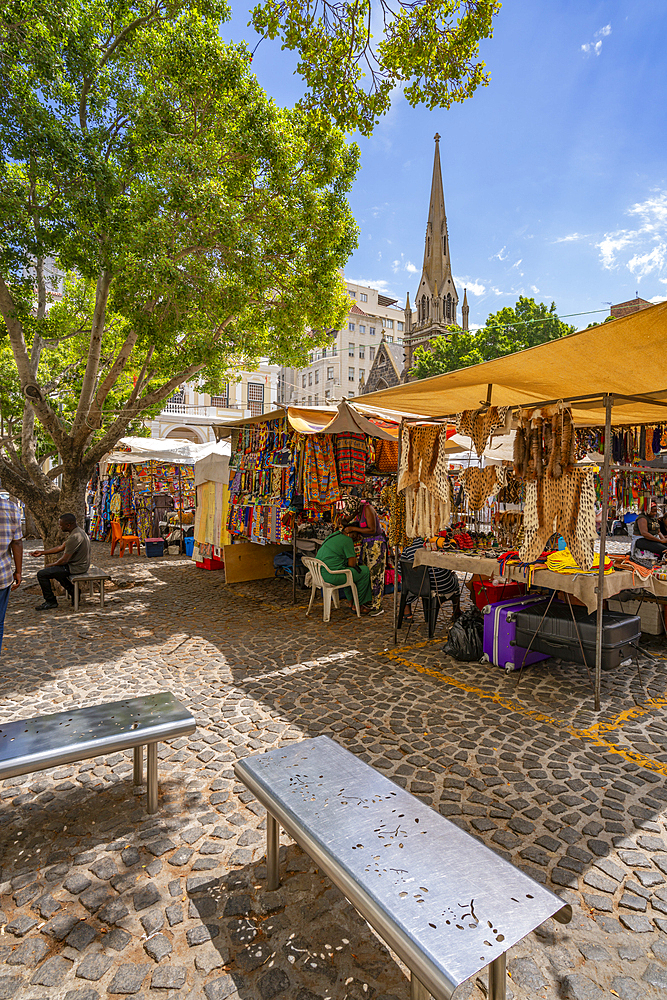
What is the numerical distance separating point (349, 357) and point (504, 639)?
2261 inches

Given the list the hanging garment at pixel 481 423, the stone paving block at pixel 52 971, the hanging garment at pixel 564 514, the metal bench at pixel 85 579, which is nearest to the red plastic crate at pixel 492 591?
the hanging garment at pixel 564 514

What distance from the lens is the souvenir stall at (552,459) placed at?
4.26 m

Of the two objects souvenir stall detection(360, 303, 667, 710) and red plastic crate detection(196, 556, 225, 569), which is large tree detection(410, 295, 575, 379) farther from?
souvenir stall detection(360, 303, 667, 710)

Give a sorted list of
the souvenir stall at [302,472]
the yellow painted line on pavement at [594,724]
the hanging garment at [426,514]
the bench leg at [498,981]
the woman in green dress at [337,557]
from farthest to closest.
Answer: the souvenir stall at [302,472]
the woman in green dress at [337,557]
the hanging garment at [426,514]
the yellow painted line on pavement at [594,724]
the bench leg at [498,981]

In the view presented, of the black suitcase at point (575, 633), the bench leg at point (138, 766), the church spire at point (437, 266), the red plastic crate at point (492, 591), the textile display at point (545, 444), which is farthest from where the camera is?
the church spire at point (437, 266)

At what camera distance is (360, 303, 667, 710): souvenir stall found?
4262 millimetres

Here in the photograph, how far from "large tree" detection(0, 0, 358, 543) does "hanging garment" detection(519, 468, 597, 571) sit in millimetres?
6144

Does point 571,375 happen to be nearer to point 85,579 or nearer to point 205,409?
point 85,579

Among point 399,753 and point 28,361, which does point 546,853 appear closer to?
point 399,753

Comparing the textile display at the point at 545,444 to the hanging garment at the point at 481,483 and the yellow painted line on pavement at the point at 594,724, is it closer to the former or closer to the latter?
the hanging garment at the point at 481,483

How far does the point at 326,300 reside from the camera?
9.84 meters

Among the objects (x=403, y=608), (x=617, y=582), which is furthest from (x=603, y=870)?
(x=403, y=608)

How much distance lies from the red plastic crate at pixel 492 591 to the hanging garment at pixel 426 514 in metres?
1.18

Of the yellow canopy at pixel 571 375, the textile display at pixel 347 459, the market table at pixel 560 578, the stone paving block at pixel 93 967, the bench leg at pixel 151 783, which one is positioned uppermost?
the yellow canopy at pixel 571 375
